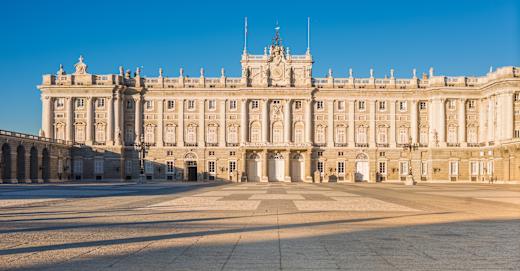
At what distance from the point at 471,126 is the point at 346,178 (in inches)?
800

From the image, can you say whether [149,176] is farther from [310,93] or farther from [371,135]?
[371,135]

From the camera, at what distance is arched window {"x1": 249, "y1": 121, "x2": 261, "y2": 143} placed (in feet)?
301

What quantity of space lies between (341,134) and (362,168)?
6.03 metres

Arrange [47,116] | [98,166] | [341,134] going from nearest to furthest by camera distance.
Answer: [98,166]
[47,116]
[341,134]

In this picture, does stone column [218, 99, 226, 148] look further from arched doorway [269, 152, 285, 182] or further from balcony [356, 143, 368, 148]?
balcony [356, 143, 368, 148]

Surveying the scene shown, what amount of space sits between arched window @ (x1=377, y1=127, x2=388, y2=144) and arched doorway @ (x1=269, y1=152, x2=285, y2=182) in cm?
1515

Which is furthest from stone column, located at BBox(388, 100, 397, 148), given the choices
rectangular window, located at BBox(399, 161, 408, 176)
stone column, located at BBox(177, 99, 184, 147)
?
stone column, located at BBox(177, 99, 184, 147)

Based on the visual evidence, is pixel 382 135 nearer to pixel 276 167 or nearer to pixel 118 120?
pixel 276 167

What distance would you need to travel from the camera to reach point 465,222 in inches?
794

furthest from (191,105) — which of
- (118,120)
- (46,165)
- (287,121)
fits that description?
(46,165)

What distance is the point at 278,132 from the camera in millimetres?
91812

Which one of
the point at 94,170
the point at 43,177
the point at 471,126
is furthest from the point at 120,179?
the point at 471,126

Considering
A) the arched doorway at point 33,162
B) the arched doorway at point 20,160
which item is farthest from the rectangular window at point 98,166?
the arched doorway at point 20,160

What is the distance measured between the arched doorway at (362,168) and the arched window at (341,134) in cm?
332
